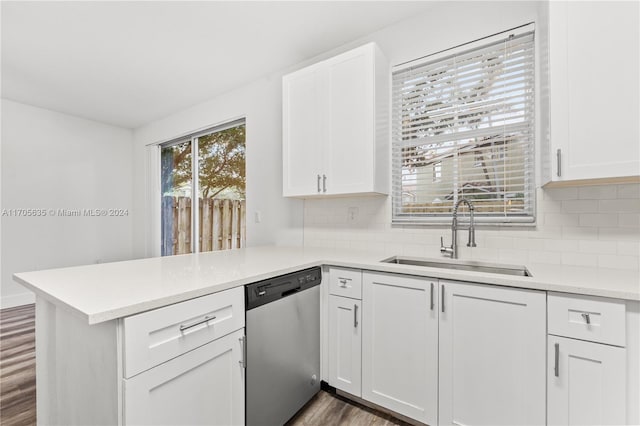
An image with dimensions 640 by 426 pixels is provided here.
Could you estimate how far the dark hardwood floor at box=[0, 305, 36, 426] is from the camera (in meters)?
1.67

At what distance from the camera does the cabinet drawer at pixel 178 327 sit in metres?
0.91

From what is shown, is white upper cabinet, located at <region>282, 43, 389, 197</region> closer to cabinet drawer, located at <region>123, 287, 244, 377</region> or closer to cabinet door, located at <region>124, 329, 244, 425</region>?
cabinet drawer, located at <region>123, 287, 244, 377</region>

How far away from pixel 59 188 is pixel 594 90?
5.35 metres

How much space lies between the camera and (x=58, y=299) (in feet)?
3.14

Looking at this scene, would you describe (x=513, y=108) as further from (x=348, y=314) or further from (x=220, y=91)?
(x=220, y=91)

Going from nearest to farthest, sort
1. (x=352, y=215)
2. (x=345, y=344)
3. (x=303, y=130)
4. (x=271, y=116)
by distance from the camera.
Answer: (x=345, y=344) → (x=303, y=130) → (x=352, y=215) → (x=271, y=116)

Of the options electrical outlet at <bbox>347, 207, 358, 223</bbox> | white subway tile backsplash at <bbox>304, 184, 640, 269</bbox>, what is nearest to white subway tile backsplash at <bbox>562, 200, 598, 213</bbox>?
white subway tile backsplash at <bbox>304, 184, 640, 269</bbox>

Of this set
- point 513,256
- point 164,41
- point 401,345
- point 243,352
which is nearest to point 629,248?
point 513,256

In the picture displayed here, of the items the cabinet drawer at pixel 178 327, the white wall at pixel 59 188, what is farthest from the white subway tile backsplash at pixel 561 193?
the white wall at pixel 59 188

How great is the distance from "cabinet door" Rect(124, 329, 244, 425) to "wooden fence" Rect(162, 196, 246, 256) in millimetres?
2211

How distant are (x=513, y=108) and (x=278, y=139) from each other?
1.90 metres

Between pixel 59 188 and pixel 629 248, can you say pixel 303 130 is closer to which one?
pixel 629 248

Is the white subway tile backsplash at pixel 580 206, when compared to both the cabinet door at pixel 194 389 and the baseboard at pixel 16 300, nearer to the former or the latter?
the cabinet door at pixel 194 389

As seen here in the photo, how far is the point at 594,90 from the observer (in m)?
1.29
